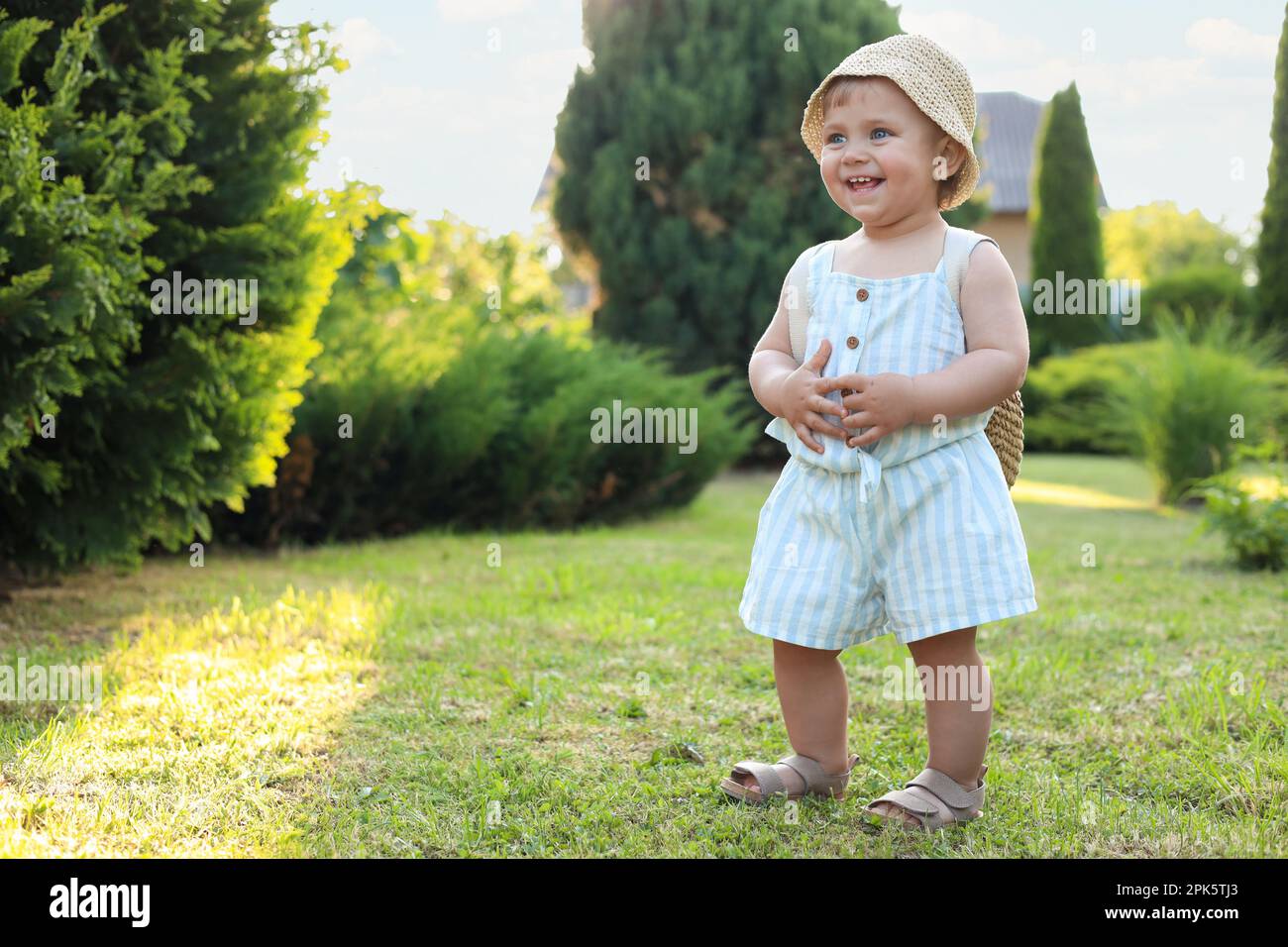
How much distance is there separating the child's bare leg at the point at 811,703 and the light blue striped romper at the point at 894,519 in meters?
0.13

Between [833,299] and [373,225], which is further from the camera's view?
[373,225]

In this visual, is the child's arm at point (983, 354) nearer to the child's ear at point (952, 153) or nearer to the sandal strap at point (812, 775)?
the child's ear at point (952, 153)

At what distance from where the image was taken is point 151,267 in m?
4.39

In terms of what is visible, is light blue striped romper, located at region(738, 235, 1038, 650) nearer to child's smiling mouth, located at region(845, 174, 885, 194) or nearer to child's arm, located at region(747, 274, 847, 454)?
child's arm, located at region(747, 274, 847, 454)

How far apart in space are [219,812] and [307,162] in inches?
128

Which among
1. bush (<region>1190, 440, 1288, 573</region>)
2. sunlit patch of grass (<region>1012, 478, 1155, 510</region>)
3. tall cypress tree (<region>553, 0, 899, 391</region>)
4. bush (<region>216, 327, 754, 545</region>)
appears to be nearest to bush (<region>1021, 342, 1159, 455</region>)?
sunlit patch of grass (<region>1012, 478, 1155, 510</region>)

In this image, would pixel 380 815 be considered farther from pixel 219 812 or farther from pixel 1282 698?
pixel 1282 698

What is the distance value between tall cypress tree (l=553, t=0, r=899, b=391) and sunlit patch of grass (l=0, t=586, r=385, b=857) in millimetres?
8507

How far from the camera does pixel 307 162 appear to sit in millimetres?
5031

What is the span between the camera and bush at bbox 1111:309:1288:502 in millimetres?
9664

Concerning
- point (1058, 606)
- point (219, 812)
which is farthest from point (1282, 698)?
point (219, 812)

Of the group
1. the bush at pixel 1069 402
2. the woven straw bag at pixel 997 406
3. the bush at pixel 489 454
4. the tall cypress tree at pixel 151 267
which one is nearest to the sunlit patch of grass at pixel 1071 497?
the bush at pixel 1069 402

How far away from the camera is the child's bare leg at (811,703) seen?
273 cm

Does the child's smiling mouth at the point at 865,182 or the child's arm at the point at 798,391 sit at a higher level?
the child's smiling mouth at the point at 865,182
